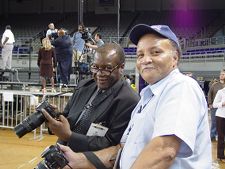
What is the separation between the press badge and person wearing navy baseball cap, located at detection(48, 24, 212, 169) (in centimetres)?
52

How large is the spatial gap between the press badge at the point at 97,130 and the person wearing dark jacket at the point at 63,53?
7952 mm

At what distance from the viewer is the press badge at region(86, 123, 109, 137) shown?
87.7 inches

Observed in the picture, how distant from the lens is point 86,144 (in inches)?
87.1

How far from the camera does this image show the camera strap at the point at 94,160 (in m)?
2.15

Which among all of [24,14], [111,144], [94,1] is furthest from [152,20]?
[111,144]

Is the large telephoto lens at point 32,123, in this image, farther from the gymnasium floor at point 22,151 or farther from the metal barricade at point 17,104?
the metal barricade at point 17,104

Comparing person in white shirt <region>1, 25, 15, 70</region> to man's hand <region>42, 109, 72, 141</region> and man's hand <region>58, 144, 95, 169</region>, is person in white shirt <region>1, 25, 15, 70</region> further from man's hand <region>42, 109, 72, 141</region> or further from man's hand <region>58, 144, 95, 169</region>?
man's hand <region>58, 144, 95, 169</region>

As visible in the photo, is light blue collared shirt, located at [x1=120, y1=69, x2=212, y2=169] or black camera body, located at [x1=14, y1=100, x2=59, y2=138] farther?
black camera body, located at [x1=14, y1=100, x2=59, y2=138]

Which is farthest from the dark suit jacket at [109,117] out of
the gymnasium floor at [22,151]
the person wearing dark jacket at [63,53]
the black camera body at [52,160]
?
the person wearing dark jacket at [63,53]

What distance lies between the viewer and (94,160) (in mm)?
2152

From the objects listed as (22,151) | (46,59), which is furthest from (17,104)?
(22,151)

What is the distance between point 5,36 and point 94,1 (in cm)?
1683

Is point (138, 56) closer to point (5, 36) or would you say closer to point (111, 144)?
point (111, 144)

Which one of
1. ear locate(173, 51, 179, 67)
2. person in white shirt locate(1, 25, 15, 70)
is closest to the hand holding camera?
ear locate(173, 51, 179, 67)
